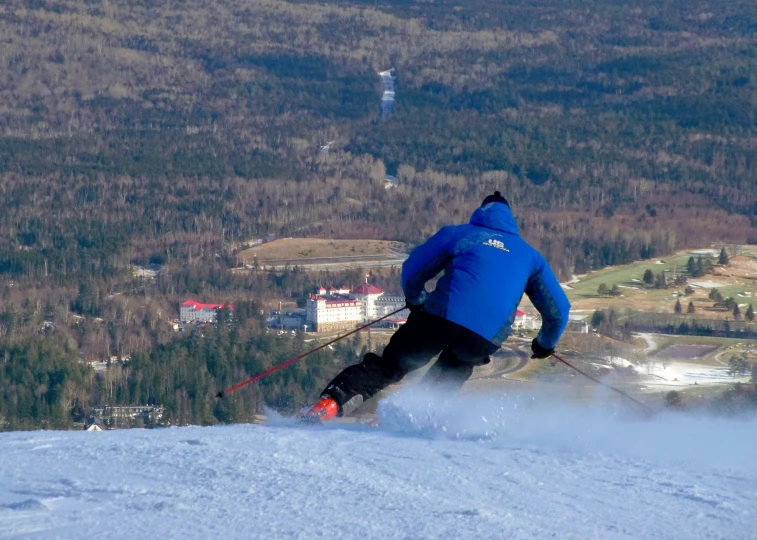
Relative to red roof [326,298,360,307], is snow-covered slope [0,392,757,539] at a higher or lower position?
higher

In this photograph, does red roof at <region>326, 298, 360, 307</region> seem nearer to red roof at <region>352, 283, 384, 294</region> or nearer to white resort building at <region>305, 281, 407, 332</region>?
white resort building at <region>305, 281, 407, 332</region>

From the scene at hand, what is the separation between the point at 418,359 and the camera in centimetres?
580

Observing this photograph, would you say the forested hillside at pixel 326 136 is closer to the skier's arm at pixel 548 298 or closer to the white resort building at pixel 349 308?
the white resort building at pixel 349 308

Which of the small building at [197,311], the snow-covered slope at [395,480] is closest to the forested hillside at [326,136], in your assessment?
the small building at [197,311]

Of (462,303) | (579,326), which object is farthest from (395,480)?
(579,326)

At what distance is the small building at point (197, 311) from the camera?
92.6ft

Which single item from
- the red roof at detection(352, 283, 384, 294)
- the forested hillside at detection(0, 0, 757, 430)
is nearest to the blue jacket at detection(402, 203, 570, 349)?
the forested hillside at detection(0, 0, 757, 430)

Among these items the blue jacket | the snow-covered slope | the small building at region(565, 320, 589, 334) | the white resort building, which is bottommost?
the white resort building

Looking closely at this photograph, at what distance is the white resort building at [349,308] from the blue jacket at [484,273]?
20241mm

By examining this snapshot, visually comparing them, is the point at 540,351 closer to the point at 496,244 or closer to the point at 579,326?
the point at 496,244

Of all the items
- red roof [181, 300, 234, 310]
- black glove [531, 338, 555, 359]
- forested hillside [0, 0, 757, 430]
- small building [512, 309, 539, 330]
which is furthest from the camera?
forested hillside [0, 0, 757, 430]

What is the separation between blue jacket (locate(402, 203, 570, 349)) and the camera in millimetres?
5582

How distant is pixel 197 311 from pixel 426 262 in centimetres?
2372

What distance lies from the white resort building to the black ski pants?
65.6 ft
